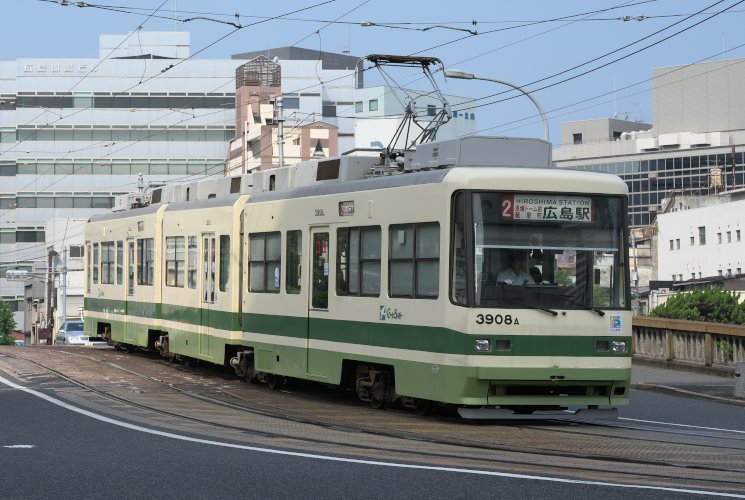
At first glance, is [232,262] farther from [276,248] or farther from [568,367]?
[568,367]

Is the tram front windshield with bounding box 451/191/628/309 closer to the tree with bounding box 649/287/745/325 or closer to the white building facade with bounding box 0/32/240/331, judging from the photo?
the tree with bounding box 649/287/745/325

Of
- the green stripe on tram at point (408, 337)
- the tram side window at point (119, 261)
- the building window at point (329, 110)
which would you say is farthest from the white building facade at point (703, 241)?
the green stripe on tram at point (408, 337)

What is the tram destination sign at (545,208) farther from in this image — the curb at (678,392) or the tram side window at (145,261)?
the tram side window at (145,261)

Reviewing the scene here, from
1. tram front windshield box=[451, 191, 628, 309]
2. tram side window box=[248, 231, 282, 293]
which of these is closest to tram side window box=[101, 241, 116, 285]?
tram side window box=[248, 231, 282, 293]

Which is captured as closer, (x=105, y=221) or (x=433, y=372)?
(x=433, y=372)

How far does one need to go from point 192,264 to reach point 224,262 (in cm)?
209

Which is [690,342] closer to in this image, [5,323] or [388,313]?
[388,313]

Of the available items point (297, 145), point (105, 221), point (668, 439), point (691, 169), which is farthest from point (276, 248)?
point (691, 169)

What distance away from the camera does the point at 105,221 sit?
32.2 m

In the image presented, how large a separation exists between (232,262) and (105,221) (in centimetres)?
1018

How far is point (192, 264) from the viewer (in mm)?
25219

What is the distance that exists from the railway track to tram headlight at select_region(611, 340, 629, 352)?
891mm

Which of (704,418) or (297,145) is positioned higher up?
(297,145)

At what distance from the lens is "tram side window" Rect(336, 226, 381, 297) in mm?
17438
